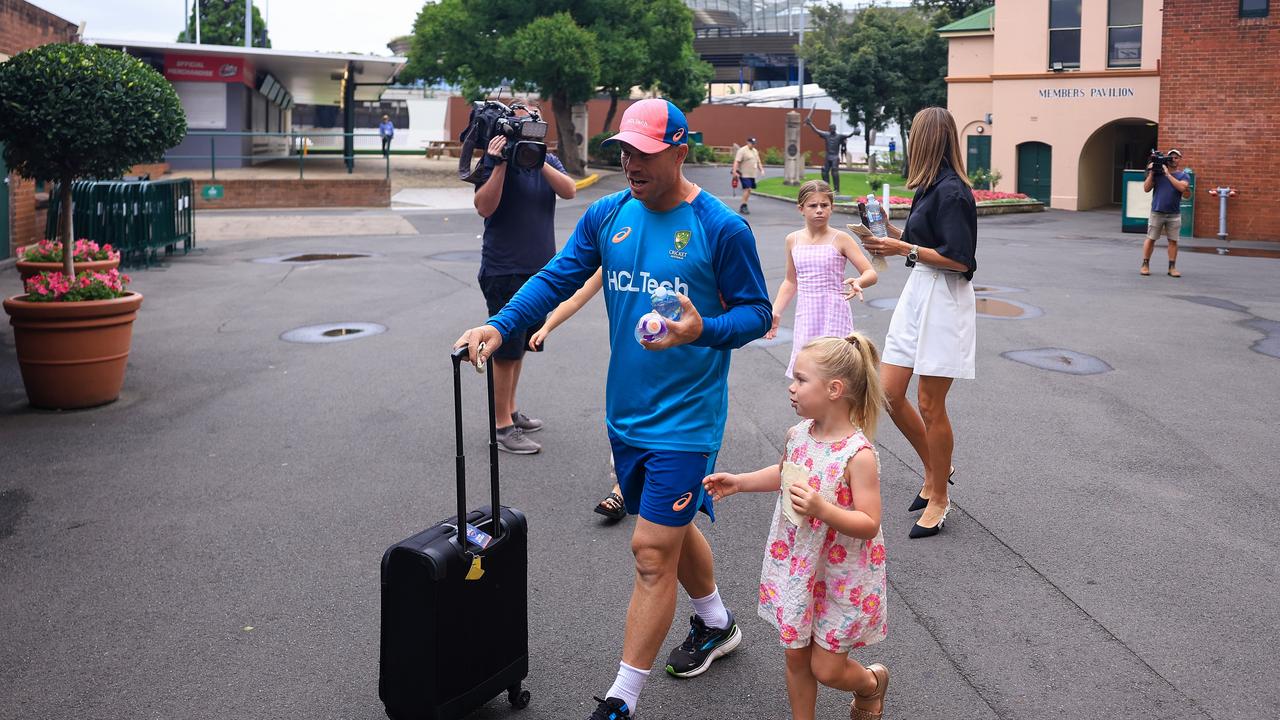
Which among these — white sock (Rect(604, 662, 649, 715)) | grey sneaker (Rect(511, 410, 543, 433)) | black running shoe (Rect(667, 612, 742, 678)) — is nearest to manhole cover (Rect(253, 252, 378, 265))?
grey sneaker (Rect(511, 410, 543, 433))

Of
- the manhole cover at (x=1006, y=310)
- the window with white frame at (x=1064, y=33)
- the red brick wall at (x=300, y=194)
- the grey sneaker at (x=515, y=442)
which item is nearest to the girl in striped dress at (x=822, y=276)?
the grey sneaker at (x=515, y=442)

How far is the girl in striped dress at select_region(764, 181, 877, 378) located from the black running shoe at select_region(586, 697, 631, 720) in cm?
317

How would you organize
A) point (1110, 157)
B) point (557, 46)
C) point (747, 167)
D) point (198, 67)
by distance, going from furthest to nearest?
point (1110, 157)
point (198, 67)
point (557, 46)
point (747, 167)

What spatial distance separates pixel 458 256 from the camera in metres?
19.0

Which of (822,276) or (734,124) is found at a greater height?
(734,124)

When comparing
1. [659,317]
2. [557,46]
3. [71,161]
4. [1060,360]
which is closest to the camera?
[659,317]

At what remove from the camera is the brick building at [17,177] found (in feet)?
55.6

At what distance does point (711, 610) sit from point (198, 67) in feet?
115

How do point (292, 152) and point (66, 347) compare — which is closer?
point (66, 347)

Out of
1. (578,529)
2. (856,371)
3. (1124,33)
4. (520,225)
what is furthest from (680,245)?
(1124,33)

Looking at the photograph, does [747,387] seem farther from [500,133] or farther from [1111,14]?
[1111,14]

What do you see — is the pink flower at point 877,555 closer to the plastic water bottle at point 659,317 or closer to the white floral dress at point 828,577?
the white floral dress at point 828,577

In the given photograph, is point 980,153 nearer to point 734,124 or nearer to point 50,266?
point 734,124

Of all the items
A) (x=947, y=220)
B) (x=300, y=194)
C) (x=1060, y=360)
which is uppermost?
(x=300, y=194)
